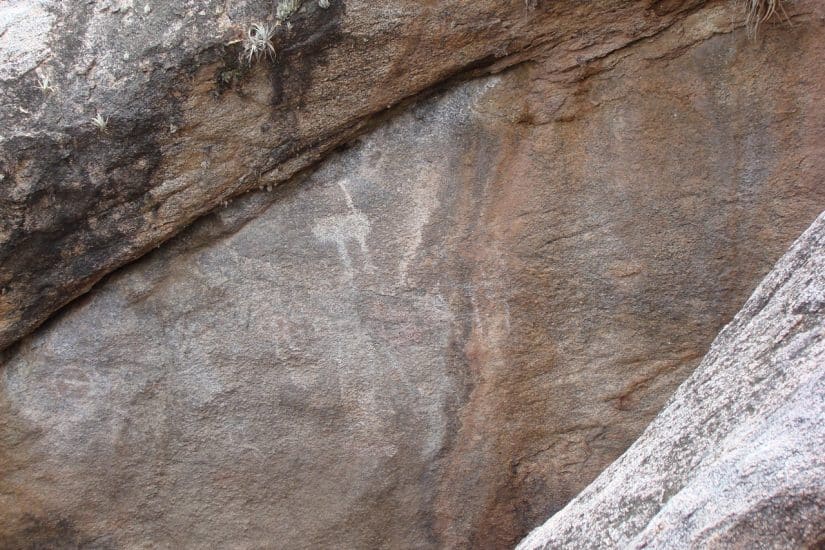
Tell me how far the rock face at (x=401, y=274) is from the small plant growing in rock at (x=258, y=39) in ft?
0.17

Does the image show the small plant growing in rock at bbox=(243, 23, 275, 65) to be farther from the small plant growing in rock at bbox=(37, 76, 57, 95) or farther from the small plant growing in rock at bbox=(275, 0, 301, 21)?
the small plant growing in rock at bbox=(37, 76, 57, 95)

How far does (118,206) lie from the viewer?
2568 millimetres

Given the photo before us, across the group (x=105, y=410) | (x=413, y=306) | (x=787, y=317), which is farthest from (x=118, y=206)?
(x=787, y=317)

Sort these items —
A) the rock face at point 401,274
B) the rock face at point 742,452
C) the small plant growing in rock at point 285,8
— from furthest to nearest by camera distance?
the rock face at point 401,274, the small plant growing in rock at point 285,8, the rock face at point 742,452

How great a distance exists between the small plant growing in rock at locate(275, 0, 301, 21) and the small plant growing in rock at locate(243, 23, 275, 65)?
38 millimetres

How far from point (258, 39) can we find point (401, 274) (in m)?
0.88

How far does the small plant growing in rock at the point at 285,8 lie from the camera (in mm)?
2340

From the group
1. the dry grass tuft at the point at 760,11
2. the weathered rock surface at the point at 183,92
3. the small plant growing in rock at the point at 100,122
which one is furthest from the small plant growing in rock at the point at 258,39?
the dry grass tuft at the point at 760,11

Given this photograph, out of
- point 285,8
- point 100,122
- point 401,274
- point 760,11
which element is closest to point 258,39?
point 285,8

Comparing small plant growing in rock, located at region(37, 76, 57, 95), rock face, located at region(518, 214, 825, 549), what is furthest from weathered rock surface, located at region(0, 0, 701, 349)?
rock face, located at region(518, 214, 825, 549)

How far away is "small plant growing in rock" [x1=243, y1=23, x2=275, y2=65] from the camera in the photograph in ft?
7.72

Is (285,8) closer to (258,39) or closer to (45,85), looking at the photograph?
(258,39)

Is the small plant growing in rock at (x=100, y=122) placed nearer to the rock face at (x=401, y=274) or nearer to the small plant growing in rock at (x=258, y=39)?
the rock face at (x=401, y=274)

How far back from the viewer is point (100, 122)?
238 centimetres
